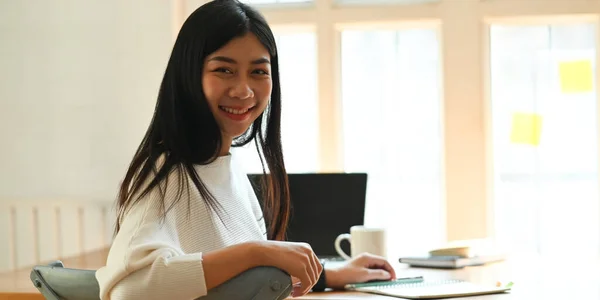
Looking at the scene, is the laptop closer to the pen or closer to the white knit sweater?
the pen

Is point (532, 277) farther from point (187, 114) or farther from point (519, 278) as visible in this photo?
point (187, 114)

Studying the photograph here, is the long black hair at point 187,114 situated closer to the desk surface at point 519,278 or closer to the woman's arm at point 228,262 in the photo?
the woman's arm at point 228,262

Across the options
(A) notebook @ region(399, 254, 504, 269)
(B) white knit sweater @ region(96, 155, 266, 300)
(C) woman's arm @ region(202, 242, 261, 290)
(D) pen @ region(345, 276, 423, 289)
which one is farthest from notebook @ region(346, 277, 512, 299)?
(C) woman's arm @ region(202, 242, 261, 290)

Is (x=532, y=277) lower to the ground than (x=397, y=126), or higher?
lower

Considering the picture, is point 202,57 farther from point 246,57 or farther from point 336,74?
point 336,74

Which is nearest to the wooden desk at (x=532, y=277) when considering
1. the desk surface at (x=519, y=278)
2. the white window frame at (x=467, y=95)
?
the desk surface at (x=519, y=278)

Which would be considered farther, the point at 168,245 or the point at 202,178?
the point at 202,178

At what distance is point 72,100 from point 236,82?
218 centimetres

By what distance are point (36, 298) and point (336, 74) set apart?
154 centimetres

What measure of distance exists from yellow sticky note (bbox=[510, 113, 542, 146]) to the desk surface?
2.65 feet

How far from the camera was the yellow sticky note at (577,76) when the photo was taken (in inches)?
117

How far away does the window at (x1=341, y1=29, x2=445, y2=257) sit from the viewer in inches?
121

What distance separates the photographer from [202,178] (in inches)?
48.3

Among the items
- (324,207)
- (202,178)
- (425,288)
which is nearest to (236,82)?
(202,178)
